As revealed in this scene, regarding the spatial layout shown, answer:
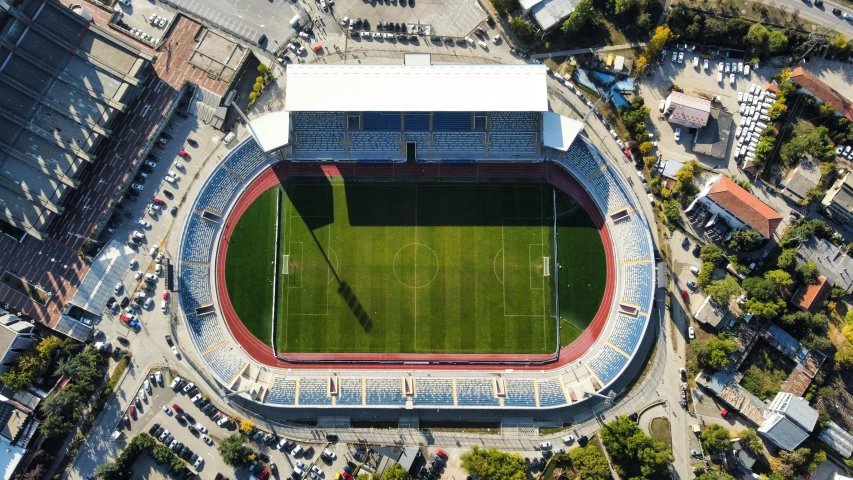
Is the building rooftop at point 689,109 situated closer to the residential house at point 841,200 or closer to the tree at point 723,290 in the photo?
the residential house at point 841,200

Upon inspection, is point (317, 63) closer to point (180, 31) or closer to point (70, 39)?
point (180, 31)

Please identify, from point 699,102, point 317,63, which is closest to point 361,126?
point 317,63

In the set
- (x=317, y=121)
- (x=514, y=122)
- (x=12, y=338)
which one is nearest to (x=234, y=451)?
(x=12, y=338)

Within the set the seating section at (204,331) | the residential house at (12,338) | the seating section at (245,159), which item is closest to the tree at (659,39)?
the seating section at (245,159)

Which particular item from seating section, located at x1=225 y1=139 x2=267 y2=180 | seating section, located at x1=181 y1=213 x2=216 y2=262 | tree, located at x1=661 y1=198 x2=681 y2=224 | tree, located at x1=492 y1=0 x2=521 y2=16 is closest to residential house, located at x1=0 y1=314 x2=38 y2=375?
seating section, located at x1=181 y1=213 x2=216 y2=262

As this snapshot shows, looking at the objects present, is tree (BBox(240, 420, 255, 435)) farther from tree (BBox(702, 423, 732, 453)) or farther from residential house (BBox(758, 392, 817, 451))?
residential house (BBox(758, 392, 817, 451))
